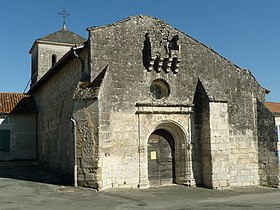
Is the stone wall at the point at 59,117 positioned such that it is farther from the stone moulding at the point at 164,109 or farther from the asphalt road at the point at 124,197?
the stone moulding at the point at 164,109

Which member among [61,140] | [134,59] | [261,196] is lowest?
[261,196]

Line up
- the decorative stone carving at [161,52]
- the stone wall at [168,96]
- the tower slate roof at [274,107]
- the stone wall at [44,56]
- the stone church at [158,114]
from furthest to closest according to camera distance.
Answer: the stone wall at [44,56] < the tower slate roof at [274,107] < the decorative stone carving at [161,52] < the stone wall at [168,96] < the stone church at [158,114]

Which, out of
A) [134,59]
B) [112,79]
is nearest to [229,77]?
[134,59]

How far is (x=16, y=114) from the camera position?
20.2 metres

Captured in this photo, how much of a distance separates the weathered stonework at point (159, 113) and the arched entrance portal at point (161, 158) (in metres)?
0.04

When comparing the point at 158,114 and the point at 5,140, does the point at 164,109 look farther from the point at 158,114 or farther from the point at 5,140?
the point at 5,140

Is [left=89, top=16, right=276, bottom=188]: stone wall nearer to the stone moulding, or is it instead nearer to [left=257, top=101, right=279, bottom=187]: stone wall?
the stone moulding

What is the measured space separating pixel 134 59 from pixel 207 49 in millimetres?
3373

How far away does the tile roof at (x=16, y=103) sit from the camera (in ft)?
66.7

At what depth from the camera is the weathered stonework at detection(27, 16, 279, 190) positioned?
10523 mm

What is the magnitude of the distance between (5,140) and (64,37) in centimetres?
985

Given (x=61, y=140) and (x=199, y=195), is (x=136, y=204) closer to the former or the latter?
(x=199, y=195)

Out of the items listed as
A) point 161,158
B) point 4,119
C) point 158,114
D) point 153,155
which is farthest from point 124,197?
point 4,119

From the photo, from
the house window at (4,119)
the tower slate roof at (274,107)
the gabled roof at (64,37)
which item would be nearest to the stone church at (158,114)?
the house window at (4,119)
